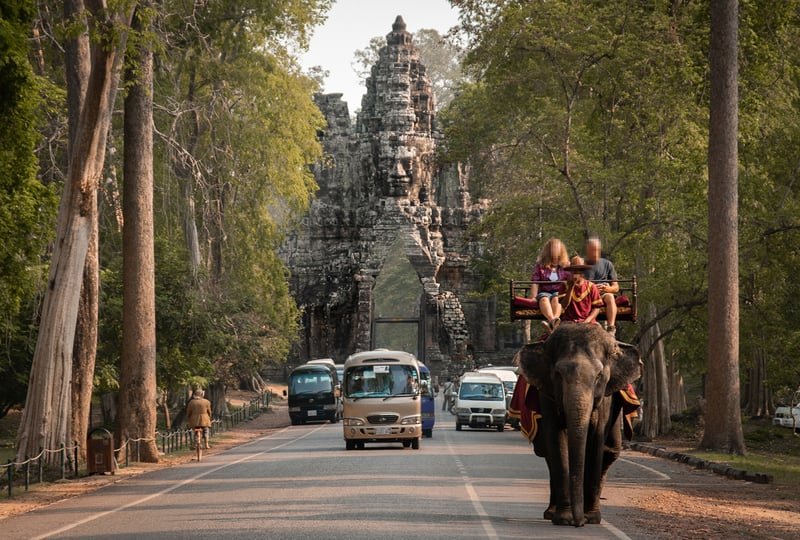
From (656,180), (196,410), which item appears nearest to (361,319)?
(656,180)

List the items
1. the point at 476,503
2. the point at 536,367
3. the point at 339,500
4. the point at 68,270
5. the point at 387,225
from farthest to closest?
1. the point at 387,225
2. the point at 68,270
3. the point at 339,500
4. the point at 476,503
5. the point at 536,367

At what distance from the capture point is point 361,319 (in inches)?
3022

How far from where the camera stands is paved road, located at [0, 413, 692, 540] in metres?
13.3

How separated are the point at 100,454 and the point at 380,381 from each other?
9227mm

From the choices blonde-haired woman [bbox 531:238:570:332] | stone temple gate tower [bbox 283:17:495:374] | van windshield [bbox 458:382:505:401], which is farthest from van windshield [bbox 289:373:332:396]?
blonde-haired woman [bbox 531:238:570:332]

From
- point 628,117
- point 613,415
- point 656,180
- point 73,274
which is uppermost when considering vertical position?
point 628,117

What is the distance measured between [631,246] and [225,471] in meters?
18.0

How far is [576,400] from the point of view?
13438 mm

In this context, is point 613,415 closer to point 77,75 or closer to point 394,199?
point 77,75

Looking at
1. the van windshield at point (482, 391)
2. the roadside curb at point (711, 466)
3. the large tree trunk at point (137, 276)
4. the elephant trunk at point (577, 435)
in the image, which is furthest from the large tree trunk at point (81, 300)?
the van windshield at point (482, 391)

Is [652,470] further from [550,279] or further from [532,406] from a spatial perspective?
[550,279]

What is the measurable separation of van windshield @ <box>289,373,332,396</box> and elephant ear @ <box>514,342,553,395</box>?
37.9 m

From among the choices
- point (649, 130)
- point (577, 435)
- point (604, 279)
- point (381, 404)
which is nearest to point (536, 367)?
point (577, 435)

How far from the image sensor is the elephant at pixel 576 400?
1350 centimetres
